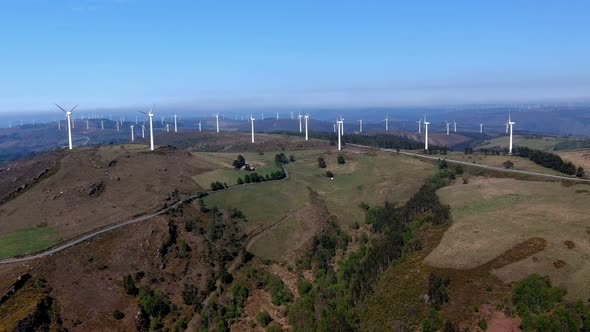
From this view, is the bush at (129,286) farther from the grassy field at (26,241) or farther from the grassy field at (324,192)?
the grassy field at (324,192)

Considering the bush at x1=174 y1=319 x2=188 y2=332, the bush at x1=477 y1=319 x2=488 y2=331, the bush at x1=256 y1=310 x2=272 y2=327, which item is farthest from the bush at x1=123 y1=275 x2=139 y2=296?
the bush at x1=477 y1=319 x2=488 y2=331

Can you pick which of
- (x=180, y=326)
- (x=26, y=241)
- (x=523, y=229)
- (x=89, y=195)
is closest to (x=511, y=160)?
(x=523, y=229)

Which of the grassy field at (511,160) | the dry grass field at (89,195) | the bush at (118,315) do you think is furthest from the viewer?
the grassy field at (511,160)

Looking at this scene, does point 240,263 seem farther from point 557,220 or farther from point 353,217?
point 557,220

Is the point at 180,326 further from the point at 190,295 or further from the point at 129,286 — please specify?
the point at 129,286

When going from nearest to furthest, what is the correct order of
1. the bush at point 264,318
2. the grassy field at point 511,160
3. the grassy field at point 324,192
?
the bush at point 264,318
the grassy field at point 324,192
the grassy field at point 511,160

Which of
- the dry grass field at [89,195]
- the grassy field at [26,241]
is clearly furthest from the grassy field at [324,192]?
the grassy field at [26,241]
